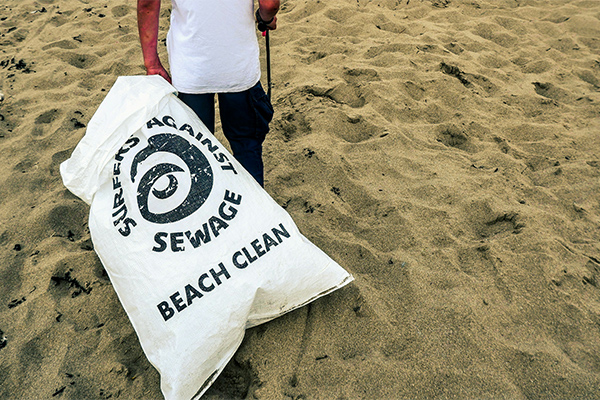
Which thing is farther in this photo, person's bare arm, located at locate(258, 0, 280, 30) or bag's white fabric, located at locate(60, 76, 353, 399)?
person's bare arm, located at locate(258, 0, 280, 30)

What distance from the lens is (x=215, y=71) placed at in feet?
4.65

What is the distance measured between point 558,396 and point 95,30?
3802 millimetres

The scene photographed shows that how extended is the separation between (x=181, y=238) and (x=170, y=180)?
0.19 m

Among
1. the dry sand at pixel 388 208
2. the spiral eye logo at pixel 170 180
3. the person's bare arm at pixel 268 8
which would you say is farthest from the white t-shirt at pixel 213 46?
the dry sand at pixel 388 208

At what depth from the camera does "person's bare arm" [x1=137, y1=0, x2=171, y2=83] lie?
56.9 inches

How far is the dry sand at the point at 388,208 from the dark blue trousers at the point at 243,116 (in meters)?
0.40

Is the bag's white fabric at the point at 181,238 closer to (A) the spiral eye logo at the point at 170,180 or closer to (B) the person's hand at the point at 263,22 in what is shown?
(A) the spiral eye logo at the point at 170,180

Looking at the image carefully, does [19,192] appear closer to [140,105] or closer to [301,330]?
[140,105]

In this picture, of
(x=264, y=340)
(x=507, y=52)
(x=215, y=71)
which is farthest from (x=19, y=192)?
(x=507, y=52)

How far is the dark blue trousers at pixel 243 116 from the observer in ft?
5.05

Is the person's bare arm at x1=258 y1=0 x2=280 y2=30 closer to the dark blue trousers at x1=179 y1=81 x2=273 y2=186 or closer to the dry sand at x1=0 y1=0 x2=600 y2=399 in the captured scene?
the dark blue trousers at x1=179 y1=81 x2=273 y2=186

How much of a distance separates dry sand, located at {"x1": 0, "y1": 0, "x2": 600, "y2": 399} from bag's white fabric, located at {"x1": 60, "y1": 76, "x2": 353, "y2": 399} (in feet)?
0.55

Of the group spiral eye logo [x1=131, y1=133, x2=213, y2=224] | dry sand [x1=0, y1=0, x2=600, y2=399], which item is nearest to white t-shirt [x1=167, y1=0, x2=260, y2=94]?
spiral eye logo [x1=131, y1=133, x2=213, y2=224]

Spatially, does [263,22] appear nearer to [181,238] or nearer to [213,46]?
[213,46]
